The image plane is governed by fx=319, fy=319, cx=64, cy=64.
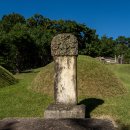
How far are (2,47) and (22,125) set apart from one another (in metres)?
32.5

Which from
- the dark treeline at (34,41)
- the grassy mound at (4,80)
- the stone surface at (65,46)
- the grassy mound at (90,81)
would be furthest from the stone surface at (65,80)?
the dark treeline at (34,41)

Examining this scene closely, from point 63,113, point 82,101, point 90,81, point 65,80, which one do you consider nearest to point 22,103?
point 82,101

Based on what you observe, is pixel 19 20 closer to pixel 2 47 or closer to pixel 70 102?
pixel 2 47

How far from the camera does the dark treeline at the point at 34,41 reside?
40.4 metres

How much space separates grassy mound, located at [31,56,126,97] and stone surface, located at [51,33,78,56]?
4.46m

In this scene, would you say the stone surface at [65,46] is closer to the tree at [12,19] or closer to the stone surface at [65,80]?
the stone surface at [65,80]

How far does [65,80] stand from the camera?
9430 millimetres

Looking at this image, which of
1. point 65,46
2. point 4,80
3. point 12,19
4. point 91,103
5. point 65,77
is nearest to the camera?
point 65,46

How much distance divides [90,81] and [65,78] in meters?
4.93

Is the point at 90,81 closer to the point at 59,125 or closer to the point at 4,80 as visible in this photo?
the point at 4,80

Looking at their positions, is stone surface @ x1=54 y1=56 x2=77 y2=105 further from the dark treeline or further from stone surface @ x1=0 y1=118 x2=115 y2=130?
the dark treeline

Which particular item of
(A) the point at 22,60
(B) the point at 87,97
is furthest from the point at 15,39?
(B) the point at 87,97

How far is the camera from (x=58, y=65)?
9461 mm

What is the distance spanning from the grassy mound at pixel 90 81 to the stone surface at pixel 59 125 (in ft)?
18.2
